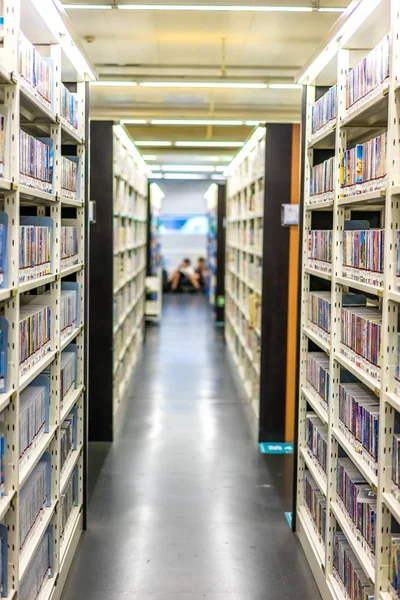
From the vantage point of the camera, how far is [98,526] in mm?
4691

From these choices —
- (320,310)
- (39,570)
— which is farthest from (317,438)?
(39,570)

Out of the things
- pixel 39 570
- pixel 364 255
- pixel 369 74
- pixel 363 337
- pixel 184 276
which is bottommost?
pixel 39 570

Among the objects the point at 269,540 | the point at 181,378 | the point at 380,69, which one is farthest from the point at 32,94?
the point at 181,378

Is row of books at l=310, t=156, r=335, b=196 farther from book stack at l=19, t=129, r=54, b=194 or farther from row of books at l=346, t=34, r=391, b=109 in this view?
book stack at l=19, t=129, r=54, b=194

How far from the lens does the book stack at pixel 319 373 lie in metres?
3.95

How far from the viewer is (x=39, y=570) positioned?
10.9 ft

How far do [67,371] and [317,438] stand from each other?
57.3 inches

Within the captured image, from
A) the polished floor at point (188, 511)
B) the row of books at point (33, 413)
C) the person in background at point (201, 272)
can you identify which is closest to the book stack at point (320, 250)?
the row of books at point (33, 413)

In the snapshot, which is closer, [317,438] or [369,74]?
[369,74]

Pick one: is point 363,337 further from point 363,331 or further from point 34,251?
point 34,251

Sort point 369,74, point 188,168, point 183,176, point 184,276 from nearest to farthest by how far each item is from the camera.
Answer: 1. point 369,74
2. point 188,168
3. point 184,276
4. point 183,176

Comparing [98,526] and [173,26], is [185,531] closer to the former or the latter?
[98,526]

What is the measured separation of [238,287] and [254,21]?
3.46 m

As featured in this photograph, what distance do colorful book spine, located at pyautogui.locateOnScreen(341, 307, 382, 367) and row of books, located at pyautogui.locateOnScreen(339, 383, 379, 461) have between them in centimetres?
21
